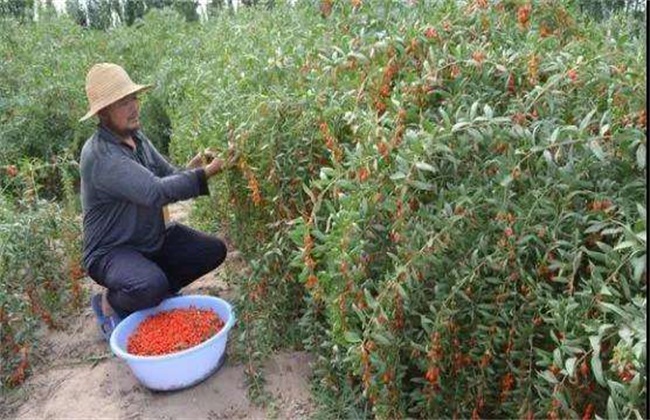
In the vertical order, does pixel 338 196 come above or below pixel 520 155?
below

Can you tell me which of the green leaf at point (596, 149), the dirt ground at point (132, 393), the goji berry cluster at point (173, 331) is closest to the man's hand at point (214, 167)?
the goji berry cluster at point (173, 331)

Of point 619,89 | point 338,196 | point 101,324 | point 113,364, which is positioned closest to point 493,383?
point 338,196

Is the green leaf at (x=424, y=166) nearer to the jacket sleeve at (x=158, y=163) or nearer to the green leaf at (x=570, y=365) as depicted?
the green leaf at (x=570, y=365)

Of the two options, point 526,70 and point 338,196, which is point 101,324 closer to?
point 338,196

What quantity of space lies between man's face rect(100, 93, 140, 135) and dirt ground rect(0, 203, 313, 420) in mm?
983

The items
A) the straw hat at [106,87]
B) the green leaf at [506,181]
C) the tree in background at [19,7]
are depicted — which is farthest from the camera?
the tree in background at [19,7]

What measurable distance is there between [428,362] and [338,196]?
1.71 ft

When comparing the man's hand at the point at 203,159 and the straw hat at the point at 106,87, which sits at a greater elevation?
the straw hat at the point at 106,87

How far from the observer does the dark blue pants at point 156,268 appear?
287 centimetres

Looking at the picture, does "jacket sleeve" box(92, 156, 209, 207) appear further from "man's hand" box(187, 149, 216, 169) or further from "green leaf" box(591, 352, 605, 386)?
"green leaf" box(591, 352, 605, 386)

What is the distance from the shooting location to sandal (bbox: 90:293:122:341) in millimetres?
3046

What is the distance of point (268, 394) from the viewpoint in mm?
2537

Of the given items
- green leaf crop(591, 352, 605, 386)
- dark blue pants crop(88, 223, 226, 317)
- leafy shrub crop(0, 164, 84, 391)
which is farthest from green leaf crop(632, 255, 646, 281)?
leafy shrub crop(0, 164, 84, 391)

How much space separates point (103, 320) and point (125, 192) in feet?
2.25
